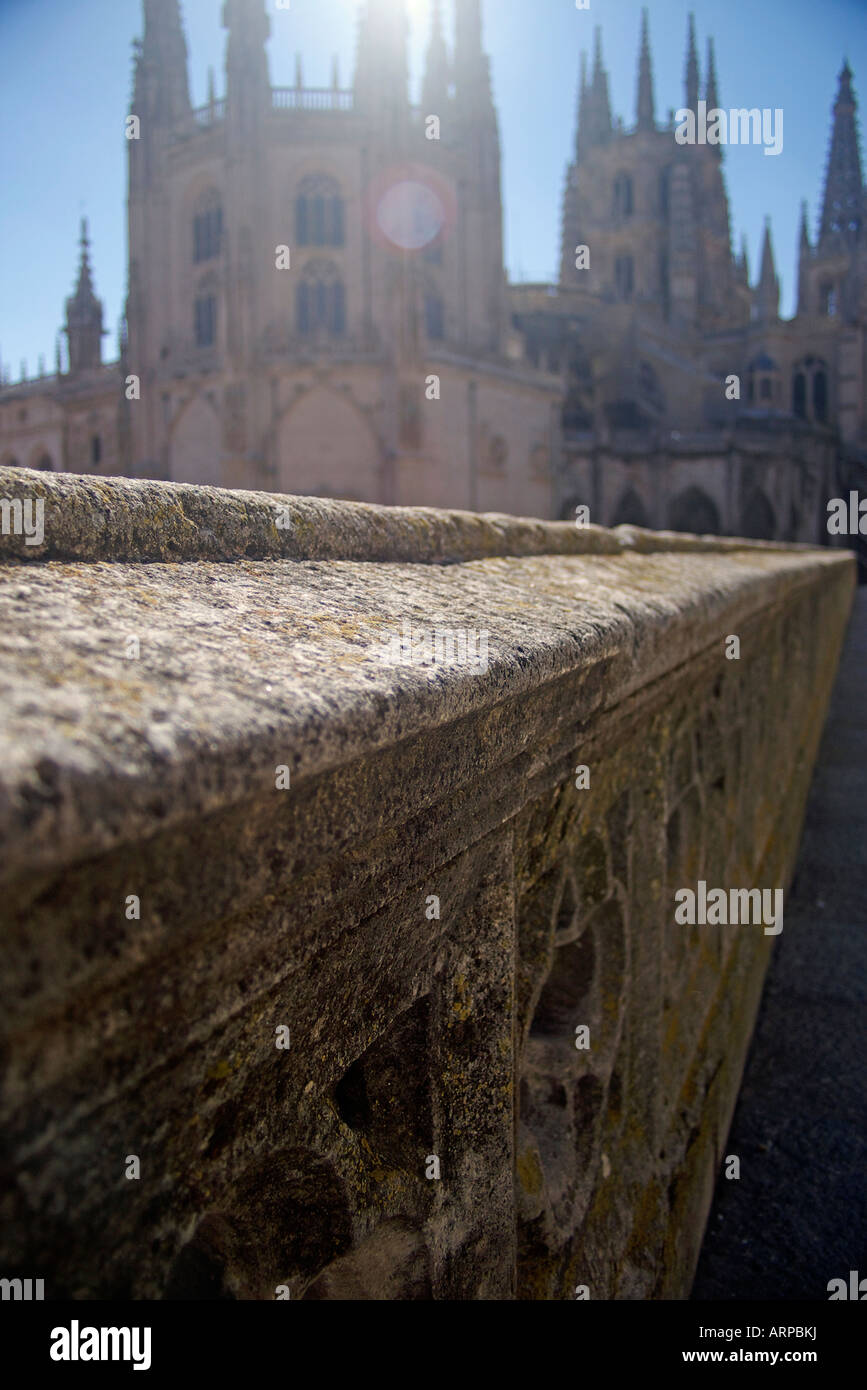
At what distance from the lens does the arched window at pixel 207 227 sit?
28297 millimetres

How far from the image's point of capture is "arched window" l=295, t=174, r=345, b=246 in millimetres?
26891

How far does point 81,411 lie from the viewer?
3531 centimetres

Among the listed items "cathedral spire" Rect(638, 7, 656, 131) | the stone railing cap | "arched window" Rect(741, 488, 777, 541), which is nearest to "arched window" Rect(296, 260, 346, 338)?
"arched window" Rect(741, 488, 777, 541)

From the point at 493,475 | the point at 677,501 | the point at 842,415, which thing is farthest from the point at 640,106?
the point at 493,475

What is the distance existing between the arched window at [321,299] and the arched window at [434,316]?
9.15 feet

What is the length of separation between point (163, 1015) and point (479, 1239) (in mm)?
809

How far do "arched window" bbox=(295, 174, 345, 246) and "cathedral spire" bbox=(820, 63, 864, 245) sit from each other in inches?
1380

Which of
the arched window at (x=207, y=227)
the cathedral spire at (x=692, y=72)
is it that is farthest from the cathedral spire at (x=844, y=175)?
the arched window at (x=207, y=227)

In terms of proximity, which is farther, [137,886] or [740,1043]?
[740,1043]

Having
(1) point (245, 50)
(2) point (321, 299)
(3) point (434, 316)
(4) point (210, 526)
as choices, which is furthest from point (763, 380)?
(4) point (210, 526)

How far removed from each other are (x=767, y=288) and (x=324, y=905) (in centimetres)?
5010

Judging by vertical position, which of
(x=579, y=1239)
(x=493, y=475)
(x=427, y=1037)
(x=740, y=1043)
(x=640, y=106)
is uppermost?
(x=640, y=106)

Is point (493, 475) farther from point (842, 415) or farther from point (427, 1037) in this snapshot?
point (427, 1037)

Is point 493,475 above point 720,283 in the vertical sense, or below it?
below
